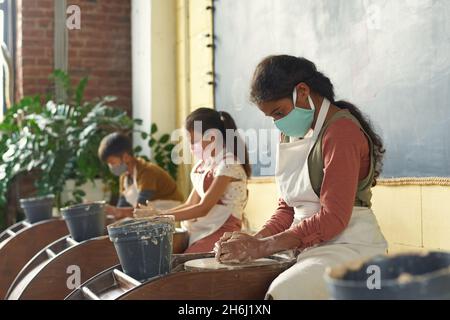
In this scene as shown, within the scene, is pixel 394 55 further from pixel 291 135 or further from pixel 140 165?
pixel 140 165

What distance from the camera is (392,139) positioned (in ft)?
8.66

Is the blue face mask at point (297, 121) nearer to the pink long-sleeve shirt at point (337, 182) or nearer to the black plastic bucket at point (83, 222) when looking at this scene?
the pink long-sleeve shirt at point (337, 182)

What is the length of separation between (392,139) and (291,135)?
25.8 inches

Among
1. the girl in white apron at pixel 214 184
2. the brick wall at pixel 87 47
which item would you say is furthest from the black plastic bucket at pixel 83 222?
the brick wall at pixel 87 47

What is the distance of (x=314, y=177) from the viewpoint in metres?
2.06

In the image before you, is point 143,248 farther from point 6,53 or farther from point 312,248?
point 6,53

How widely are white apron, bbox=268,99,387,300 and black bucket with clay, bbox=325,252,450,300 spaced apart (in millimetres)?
462

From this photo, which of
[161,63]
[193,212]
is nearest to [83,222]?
[193,212]

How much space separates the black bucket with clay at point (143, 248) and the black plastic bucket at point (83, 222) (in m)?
1.26

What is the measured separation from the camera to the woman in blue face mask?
191 centimetres

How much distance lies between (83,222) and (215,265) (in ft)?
4.66

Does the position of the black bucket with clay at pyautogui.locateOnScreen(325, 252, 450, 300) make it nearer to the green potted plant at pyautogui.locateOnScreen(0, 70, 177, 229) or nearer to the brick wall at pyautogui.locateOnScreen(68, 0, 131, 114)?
the green potted plant at pyautogui.locateOnScreen(0, 70, 177, 229)

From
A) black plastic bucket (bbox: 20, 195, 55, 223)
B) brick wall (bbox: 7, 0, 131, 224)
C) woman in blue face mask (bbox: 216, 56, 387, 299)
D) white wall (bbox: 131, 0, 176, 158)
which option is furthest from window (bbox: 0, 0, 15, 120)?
woman in blue face mask (bbox: 216, 56, 387, 299)
